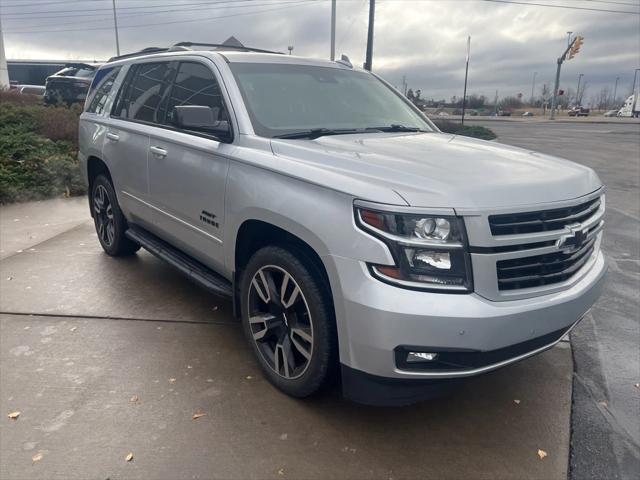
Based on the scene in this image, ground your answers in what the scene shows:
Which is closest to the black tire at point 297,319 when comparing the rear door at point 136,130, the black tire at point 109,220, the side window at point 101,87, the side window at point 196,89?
the side window at point 196,89

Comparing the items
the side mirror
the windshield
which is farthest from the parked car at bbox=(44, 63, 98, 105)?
the side mirror

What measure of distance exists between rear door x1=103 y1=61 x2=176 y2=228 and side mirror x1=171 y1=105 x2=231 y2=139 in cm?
101

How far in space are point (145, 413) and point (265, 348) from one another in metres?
0.75

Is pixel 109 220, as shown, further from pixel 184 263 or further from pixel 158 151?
pixel 184 263

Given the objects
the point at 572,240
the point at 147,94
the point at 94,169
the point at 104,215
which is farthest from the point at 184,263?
the point at 572,240

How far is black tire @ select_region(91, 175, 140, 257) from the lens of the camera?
524 centimetres

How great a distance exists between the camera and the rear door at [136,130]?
14.4 ft

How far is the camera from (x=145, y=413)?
296 cm

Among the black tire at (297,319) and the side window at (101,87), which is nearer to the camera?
the black tire at (297,319)

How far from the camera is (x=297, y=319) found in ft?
9.73

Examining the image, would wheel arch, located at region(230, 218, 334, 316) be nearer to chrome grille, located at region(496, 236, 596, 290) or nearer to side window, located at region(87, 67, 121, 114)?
chrome grille, located at region(496, 236, 596, 290)

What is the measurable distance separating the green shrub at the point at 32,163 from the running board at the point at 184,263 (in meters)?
4.34

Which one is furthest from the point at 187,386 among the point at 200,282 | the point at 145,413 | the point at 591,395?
the point at 591,395

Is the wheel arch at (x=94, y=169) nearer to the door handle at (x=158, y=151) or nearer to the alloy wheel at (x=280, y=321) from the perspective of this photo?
the door handle at (x=158, y=151)
